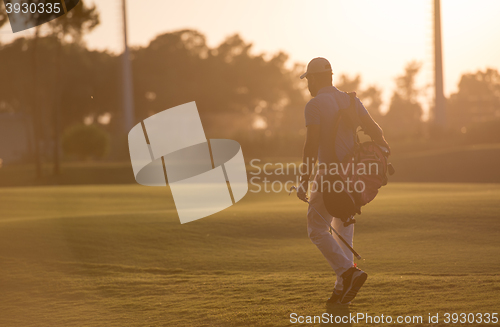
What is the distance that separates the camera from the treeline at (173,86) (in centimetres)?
5556

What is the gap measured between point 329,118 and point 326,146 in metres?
0.23

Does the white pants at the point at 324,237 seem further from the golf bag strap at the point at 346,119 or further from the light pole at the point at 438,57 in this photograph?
the light pole at the point at 438,57

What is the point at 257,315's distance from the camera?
502 cm

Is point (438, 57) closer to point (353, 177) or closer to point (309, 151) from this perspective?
point (353, 177)

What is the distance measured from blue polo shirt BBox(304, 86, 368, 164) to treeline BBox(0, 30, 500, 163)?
43.8 meters

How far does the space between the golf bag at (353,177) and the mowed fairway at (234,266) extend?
0.85 meters

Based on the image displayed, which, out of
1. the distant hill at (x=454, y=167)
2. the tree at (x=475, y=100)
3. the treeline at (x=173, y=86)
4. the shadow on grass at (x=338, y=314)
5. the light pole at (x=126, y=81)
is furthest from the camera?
the treeline at (x=173, y=86)

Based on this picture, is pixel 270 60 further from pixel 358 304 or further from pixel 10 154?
pixel 358 304

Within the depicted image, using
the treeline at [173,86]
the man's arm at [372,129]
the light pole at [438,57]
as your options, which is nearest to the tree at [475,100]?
the treeline at [173,86]

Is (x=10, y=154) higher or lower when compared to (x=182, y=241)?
lower

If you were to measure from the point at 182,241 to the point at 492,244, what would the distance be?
175 inches

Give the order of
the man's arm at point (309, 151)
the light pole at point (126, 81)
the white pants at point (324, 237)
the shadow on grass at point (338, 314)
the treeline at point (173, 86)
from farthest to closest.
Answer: the treeline at point (173, 86) < the light pole at point (126, 81) < the white pants at point (324, 237) < the man's arm at point (309, 151) < the shadow on grass at point (338, 314)

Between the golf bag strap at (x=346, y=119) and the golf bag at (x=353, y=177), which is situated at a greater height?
the golf bag strap at (x=346, y=119)

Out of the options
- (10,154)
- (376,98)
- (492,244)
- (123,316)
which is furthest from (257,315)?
(376,98)
